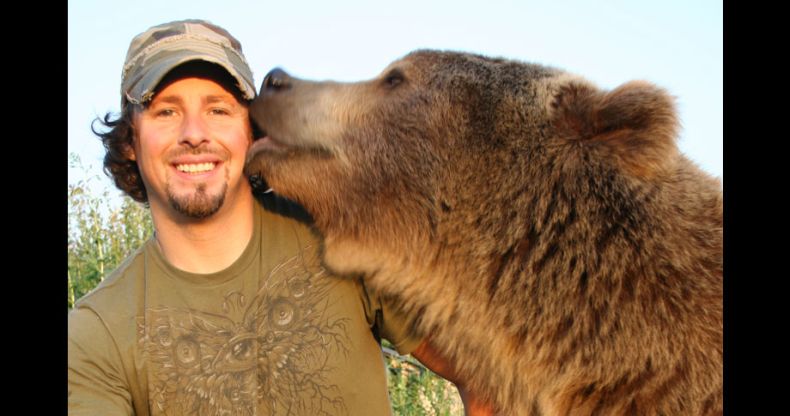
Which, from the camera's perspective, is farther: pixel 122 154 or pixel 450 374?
pixel 122 154

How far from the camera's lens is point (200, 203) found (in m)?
3.72

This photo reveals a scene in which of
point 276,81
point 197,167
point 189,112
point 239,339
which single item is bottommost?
point 239,339

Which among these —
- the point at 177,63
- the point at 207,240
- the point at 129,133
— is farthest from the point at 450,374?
the point at 129,133

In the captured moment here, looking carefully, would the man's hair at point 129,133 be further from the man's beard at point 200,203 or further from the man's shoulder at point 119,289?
the man's shoulder at point 119,289

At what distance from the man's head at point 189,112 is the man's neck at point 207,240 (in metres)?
0.09

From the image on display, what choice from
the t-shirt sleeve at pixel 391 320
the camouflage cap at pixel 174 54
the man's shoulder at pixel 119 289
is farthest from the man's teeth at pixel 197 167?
the t-shirt sleeve at pixel 391 320

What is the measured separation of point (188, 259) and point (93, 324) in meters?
0.50

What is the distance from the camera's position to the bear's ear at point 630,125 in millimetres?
3037

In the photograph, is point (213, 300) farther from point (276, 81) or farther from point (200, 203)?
point (276, 81)

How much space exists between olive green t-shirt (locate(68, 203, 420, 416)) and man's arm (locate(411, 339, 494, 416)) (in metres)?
0.09

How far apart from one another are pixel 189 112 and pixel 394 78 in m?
0.97
